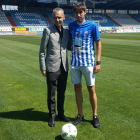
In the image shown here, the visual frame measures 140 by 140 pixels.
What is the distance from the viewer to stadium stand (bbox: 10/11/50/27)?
48812 mm

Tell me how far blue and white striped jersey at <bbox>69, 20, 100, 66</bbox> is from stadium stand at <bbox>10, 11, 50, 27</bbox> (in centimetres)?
4599

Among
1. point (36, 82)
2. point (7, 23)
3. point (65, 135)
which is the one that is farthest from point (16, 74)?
point (7, 23)

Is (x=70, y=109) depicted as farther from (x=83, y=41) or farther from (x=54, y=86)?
(x=83, y=41)

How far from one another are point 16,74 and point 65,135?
5.15m

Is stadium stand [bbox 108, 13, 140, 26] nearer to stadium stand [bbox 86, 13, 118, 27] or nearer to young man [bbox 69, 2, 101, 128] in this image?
stadium stand [bbox 86, 13, 118, 27]

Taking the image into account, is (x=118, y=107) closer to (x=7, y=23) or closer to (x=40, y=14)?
(x=7, y=23)

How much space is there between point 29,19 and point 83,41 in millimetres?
49750

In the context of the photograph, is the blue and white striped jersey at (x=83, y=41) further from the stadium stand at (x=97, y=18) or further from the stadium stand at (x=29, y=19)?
the stadium stand at (x=97, y=18)

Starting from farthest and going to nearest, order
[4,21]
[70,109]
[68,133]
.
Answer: [4,21] → [70,109] → [68,133]

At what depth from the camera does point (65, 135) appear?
11.2ft

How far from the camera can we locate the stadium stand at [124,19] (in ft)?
192

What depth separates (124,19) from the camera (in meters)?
61.2

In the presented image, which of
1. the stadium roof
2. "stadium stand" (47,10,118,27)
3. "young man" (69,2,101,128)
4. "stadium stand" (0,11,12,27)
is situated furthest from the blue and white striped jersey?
"stadium stand" (47,10,118,27)

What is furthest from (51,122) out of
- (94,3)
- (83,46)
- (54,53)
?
(94,3)
